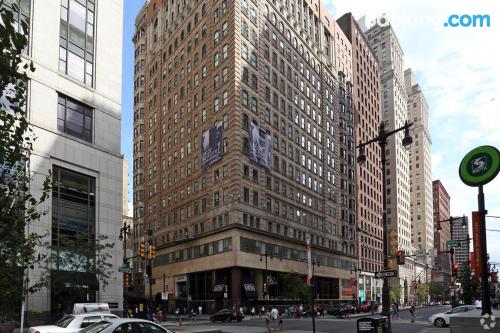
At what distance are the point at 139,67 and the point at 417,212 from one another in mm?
125613

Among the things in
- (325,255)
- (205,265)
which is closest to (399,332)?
(205,265)

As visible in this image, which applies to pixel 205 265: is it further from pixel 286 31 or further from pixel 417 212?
pixel 417 212

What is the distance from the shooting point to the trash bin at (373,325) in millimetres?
18938

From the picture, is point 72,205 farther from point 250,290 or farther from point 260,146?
point 260,146

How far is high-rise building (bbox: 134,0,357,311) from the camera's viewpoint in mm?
72312

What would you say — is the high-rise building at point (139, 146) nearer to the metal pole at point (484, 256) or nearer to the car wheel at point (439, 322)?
the car wheel at point (439, 322)

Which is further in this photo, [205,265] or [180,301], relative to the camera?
[180,301]

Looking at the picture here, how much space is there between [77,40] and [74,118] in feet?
22.0

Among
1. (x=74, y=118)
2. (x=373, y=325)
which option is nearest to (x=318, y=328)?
(x=373, y=325)

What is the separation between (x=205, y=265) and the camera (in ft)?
245

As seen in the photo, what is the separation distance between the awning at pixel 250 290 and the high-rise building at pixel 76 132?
1037 inches

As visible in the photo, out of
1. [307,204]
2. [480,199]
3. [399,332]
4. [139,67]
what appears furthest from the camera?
[139,67]

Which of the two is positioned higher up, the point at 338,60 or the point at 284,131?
the point at 338,60

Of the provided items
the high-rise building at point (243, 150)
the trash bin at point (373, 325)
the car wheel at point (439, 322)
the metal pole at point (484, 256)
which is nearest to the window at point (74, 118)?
the high-rise building at point (243, 150)
